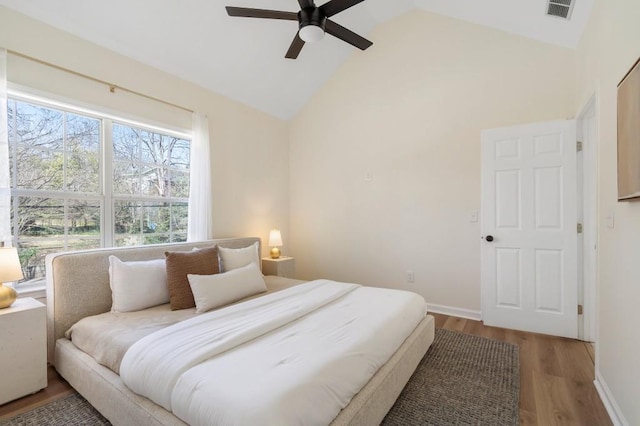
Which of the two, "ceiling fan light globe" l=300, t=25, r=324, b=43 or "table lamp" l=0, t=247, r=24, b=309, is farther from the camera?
"ceiling fan light globe" l=300, t=25, r=324, b=43

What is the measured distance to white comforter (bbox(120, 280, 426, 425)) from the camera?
1.15 meters

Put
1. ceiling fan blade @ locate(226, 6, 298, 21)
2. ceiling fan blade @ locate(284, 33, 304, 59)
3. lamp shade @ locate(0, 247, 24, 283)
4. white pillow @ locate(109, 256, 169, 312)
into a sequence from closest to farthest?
lamp shade @ locate(0, 247, 24, 283) → ceiling fan blade @ locate(226, 6, 298, 21) → white pillow @ locate(109, 256, 169, 312) → ceiling fan blade @ locate(284, 33, 304, 59)

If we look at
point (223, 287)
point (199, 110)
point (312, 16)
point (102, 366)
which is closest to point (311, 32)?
point (312, 16)

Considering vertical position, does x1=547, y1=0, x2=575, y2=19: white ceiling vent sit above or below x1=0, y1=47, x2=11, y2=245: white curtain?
above

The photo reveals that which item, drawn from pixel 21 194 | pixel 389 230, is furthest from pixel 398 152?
pixel 21 194

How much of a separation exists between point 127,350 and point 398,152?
3.38m

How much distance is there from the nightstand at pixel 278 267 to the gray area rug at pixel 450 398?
2.01m

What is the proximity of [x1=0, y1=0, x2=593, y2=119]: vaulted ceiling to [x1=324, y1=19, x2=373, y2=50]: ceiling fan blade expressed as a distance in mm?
1164

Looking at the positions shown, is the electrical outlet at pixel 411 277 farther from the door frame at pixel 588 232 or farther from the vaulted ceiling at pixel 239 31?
the vaulted ceiling at pixel 239 31

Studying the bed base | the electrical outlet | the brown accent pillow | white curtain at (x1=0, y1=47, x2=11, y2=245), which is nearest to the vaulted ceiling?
white curtain at (x1=0, y1=47, x2=11, y2=245)

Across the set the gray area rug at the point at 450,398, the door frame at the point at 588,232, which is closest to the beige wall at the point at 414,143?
the door frame at the point at 588,232

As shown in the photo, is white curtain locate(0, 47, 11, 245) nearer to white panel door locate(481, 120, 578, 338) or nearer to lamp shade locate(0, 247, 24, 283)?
lamp shade locate(0, 247, 24, 283)

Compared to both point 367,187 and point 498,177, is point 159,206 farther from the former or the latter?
point 498,177

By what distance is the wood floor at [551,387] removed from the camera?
180 centimetres
